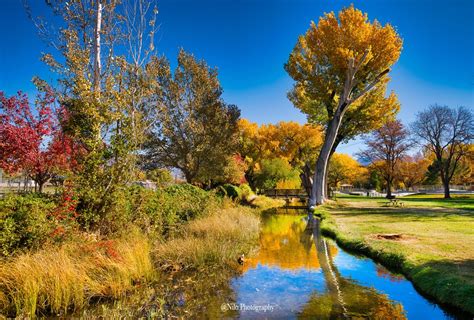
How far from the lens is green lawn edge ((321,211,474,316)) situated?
5.29m

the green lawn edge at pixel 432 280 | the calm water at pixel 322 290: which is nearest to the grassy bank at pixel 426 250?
the green lawn edge at pixel 432 280

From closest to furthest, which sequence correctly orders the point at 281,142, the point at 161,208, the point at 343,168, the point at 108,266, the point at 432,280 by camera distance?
the point at 432,280
the point at 108,266
the point at 161,208
the point at 281,142
the point at 343,168

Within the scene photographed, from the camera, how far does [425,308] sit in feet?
18.0

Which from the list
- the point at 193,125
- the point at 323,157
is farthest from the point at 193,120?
the point at 323,157

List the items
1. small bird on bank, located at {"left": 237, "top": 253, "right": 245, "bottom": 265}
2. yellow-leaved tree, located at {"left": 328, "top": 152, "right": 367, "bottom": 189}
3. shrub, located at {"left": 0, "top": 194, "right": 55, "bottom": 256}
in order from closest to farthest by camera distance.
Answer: shrub, located at {"left": 0, "top": 194, "right": 55, "bottom": 256}
small bird on bank, located at {"left": 237, "top": 253, "right": 245, "bottom": 265}
yellow-leaved tree, located at {"left": 328, "top": 152, "right": 367, "bottom": 189}

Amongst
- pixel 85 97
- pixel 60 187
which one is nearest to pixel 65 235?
pixel 60 187

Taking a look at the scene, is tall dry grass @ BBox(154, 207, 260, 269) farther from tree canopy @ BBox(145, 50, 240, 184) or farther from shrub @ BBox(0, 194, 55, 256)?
tree canopy @ BBox(145, 50, 240, 184)

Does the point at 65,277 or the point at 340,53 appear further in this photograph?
the point at 340,53

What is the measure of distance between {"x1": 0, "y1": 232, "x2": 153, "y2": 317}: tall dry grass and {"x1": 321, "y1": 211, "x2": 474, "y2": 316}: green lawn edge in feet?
18.7

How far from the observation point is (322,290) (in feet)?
21.2

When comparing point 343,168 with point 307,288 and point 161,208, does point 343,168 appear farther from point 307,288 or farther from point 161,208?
point 307,288

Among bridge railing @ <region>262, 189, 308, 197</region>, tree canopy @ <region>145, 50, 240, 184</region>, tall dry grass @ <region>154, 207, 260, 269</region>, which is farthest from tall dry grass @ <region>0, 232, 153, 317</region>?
bridge railing @ <region>262, 189, 308, 197</region>

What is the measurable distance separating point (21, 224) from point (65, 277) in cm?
149

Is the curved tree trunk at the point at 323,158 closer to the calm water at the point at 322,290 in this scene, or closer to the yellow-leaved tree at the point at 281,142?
the yellow-leaved tree at the point at 281,142
